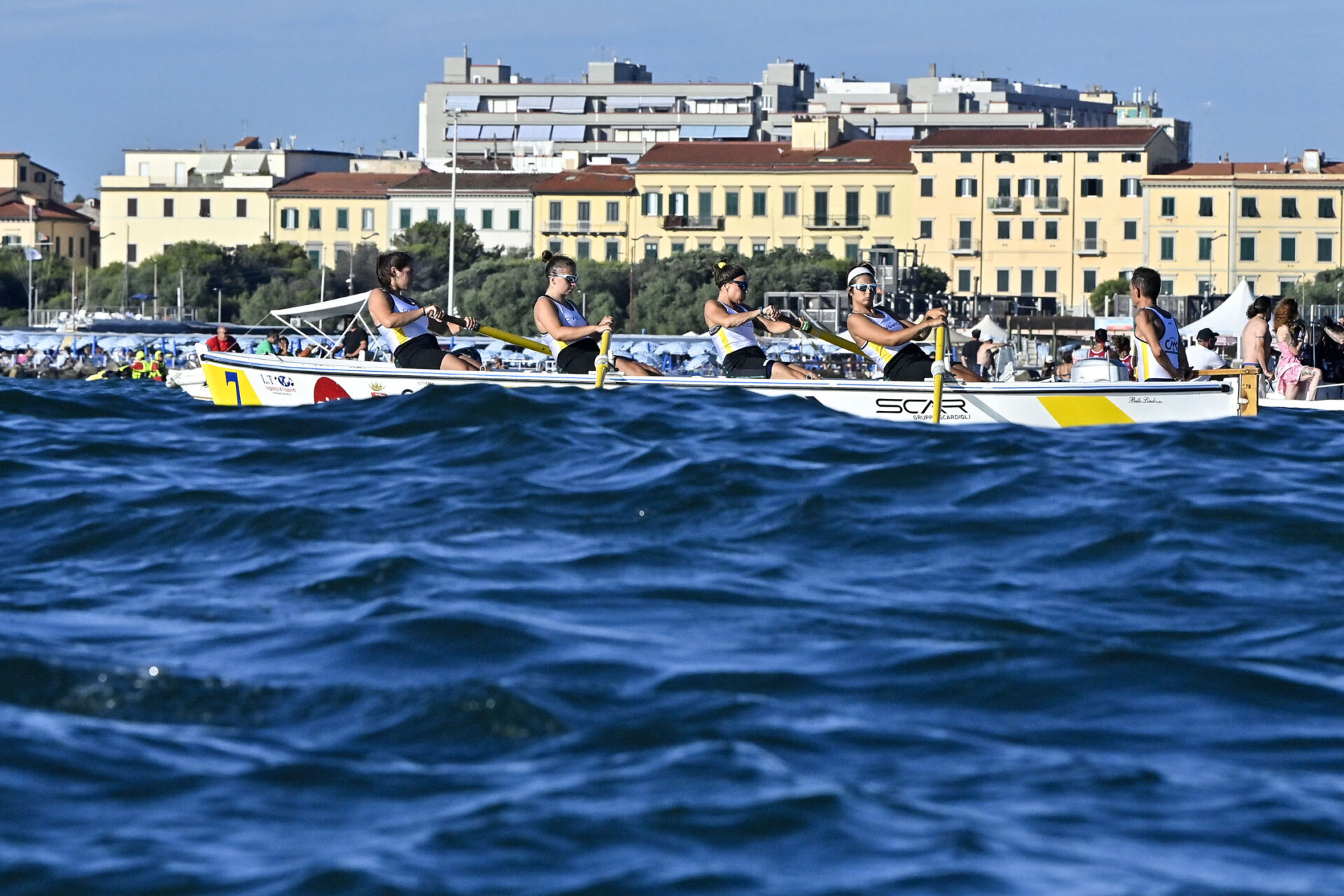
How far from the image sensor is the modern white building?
9106 cm

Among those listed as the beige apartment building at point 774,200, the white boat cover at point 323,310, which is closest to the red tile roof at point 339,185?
the beige apartment building at point 774,200

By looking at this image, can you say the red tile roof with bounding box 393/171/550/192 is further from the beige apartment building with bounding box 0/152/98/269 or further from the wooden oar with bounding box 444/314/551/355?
the wooden oar with bounding box 444/314/551/355

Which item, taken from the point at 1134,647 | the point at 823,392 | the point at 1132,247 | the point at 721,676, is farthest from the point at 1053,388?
the point at 1132,247

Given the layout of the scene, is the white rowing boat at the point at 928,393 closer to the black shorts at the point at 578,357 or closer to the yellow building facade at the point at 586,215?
the black shorts at the point at 578,357

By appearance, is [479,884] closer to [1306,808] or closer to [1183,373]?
[1306,808]

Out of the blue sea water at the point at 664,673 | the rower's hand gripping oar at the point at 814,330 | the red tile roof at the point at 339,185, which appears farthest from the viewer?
the red tile roof at the point at 339,185

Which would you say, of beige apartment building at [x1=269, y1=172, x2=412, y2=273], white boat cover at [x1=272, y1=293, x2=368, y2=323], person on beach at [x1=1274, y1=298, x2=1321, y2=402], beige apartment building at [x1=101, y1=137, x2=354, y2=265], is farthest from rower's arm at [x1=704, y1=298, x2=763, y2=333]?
beige apartment building at [x1=101, y1=137, x2=354, y2=265]

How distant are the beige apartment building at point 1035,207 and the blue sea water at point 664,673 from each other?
76.3 metres

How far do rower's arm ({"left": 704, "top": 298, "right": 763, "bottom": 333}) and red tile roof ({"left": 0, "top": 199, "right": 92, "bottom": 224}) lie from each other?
90715 millimetres

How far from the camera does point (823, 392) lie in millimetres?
11812

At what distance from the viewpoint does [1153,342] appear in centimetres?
1296

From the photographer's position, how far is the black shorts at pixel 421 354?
→ 1316 cm

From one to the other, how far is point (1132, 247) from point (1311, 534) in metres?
77.9

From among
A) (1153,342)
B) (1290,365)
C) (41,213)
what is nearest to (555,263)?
(1153,342)
